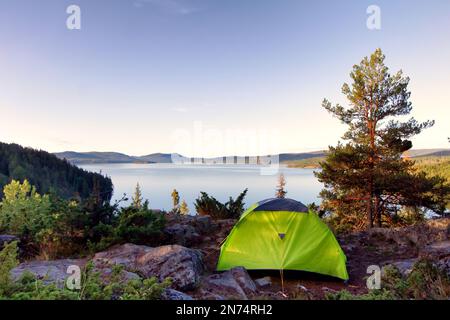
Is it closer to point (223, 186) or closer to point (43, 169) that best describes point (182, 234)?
point (223, 186)

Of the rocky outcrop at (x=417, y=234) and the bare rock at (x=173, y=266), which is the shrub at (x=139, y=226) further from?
the rocky outcrop at (x=417, y=234)

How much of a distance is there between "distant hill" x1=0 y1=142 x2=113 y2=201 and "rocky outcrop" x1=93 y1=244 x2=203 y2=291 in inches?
3260

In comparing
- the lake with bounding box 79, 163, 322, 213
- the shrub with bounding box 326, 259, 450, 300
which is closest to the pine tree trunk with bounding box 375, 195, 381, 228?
the lake with bounding box 79, 163, 322, 213

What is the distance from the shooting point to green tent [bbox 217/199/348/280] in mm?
6344

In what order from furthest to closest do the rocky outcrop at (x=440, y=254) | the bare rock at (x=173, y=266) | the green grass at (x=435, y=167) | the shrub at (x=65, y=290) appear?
the green grass at (x=435, y=167) < the rocky outcrop at (x=440, y=254) < the bare rock at (x=173, y=266) < the shrub at (x=65, y=290)

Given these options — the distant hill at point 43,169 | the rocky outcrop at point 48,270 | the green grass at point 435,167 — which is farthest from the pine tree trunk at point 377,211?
the distant hill at point 43,169

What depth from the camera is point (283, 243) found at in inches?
255

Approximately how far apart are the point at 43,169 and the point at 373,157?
96234 millimetres

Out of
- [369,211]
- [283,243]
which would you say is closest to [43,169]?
[369,211]

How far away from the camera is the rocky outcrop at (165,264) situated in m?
4.86

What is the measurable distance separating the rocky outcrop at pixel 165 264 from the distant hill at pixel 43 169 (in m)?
82.8
